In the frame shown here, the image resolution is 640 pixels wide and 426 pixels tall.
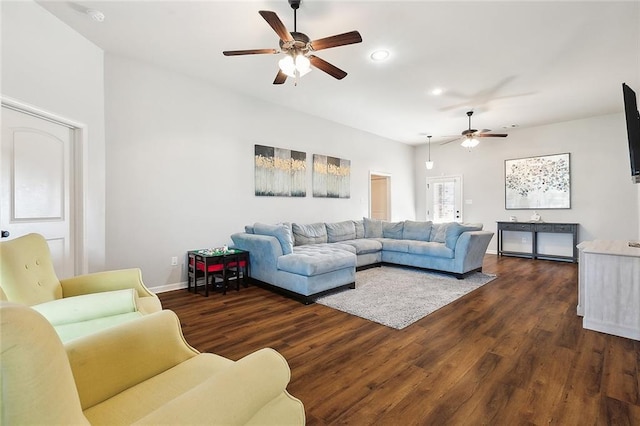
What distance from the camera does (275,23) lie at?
7.23ft

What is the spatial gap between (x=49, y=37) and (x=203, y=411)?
12.2 ft

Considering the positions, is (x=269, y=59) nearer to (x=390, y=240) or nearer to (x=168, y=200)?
(x=168, y=200)

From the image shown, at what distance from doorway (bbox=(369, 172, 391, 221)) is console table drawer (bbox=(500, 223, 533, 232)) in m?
2.68

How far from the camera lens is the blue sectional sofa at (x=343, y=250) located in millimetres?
3588

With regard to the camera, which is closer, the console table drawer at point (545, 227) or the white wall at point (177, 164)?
the white wall at point (177, 164)

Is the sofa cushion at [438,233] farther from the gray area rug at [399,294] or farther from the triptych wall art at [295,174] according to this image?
the triptych wall art at [295,174]

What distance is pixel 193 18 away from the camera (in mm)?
2777

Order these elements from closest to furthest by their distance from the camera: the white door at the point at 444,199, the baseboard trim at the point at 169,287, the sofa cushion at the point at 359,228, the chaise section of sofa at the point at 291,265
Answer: the chaise section of sofa at the point at 291,265
the baseboard trim at the point at 169,287
the sofa cushion at the point at 359,228
the white door at the point at 444,199

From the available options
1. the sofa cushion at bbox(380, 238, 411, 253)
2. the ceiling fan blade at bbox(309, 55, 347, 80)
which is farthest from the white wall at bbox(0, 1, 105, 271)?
the sofa cushion at bbox(380, 238, 411, 253)

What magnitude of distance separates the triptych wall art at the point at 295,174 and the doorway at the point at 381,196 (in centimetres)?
166

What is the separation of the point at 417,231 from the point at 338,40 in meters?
4.08

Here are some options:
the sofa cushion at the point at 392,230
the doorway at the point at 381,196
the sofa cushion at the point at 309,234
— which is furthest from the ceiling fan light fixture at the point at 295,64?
the doorway at the point at 381,196

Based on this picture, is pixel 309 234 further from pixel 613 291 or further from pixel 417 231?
pixel 613 291

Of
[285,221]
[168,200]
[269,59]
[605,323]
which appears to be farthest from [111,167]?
[605,323]
